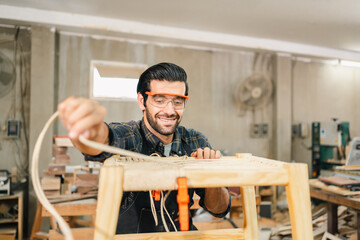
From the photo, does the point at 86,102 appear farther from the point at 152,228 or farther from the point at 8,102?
the point at 8,102

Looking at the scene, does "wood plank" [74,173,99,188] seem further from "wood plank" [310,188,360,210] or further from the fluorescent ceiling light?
the fluorescent ceiling light

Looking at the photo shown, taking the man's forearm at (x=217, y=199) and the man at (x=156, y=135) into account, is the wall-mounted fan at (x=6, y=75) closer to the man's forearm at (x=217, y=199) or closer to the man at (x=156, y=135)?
the man at (x=156, y=135)

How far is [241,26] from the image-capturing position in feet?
13.0

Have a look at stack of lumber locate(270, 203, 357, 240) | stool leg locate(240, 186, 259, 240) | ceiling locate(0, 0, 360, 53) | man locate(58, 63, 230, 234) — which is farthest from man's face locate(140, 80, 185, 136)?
ceiling locate(0, 0, 360, 53)

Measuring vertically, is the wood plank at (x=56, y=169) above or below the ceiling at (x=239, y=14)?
below

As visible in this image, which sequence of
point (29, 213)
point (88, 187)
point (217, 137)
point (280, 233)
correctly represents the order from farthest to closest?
point (217, 137) < point (29, 213) < point (280, 233) < point (88, 187)

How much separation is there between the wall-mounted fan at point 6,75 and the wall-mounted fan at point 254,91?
3413 millimetres

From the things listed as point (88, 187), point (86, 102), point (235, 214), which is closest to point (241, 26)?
point (235, 214)

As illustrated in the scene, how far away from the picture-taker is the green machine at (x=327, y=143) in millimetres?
4309

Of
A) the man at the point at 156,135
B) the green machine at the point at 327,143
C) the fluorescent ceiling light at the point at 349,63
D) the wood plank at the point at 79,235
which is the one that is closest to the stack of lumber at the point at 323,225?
the green machine at the point at 327,143

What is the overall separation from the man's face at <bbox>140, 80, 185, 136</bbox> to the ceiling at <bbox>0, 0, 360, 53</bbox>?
2232 millimetres

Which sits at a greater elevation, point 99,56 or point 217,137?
point 99,56

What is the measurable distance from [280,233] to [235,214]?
0.52m

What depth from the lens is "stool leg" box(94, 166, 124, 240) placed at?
612 millimetres
